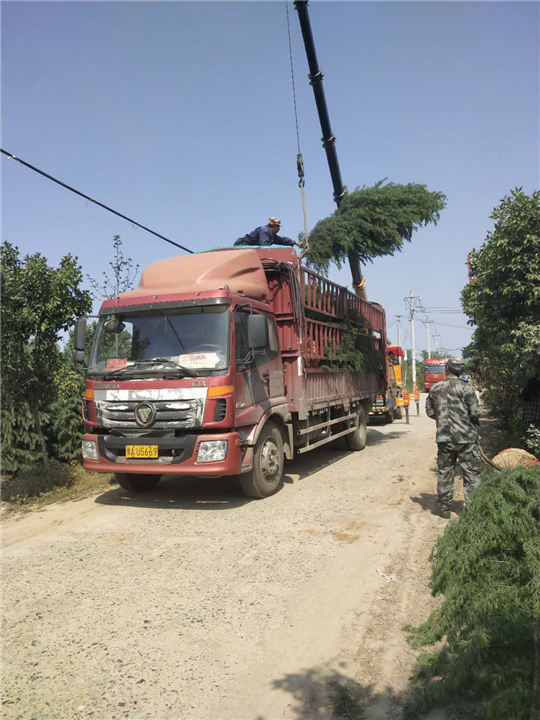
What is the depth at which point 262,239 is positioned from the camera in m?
8.77

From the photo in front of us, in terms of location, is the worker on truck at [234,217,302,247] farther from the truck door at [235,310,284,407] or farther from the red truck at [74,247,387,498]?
the truck door at [235,310,284,407]

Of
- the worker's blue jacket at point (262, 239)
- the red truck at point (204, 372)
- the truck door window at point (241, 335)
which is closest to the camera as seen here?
the red truck at point (204, 372)

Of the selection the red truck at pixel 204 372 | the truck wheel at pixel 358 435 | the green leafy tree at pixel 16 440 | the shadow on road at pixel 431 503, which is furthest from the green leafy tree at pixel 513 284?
the green leafy tree at pixel 16 440

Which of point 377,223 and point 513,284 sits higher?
point 377,223

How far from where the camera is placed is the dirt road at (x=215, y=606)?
2764 mm

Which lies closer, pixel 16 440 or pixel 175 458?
pixel 175 458

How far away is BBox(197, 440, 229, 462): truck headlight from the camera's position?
239 inches

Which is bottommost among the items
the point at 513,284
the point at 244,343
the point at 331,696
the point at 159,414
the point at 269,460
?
the point at 331,696

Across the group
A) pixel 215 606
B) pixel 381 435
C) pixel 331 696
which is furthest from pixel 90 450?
pixel 381 435

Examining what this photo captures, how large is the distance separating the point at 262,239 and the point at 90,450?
441 centimetres

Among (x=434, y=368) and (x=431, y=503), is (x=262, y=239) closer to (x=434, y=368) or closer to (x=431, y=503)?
(x=431, y=503)

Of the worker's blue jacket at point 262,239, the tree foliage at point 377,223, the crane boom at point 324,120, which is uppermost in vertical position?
the crane boom at point 324,120

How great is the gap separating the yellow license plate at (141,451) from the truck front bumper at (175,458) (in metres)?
0.04

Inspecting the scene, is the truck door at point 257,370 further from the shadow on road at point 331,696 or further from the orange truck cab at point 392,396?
the orange truck cab at point 392,396
